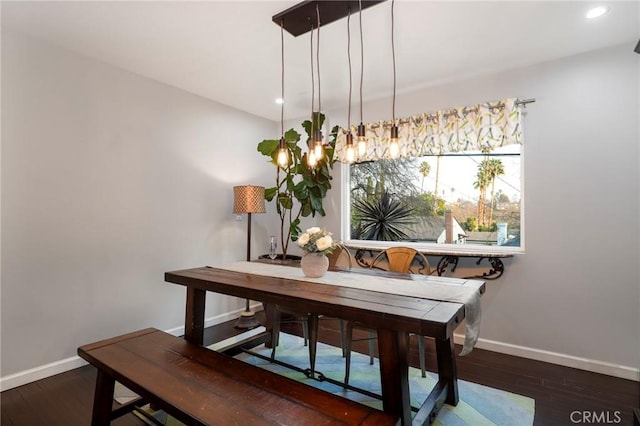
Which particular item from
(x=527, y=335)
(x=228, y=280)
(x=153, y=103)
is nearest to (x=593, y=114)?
(x=527, y=335)

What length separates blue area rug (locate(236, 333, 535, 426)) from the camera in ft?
6.47

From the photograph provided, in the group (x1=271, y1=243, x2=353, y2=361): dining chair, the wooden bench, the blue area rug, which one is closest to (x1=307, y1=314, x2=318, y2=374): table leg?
(x1=271, y1=243, x2=353, y2=361): dining chair

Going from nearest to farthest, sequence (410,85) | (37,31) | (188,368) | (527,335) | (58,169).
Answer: (188,368)
(37,31)
(58,169)
(527,335)
(410,85)

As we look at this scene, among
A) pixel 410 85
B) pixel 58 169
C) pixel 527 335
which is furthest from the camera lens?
pixel 410 85

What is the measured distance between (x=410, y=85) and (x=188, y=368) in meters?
3.11

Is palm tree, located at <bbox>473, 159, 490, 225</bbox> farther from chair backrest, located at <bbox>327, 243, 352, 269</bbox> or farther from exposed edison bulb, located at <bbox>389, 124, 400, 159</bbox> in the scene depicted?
exposed edison bulb, located at <bbox>389, 124, 400, 159</bbox>

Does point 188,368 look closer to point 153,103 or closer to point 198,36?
point 198,36

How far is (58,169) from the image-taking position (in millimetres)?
2504

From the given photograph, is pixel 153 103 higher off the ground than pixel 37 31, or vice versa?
pixel 37 31

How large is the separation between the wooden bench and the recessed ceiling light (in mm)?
2732

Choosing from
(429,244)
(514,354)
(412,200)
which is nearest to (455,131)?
(412,200)

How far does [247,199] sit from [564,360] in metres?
3.29

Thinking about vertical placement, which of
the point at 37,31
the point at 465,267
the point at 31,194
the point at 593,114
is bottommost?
Answer: the point at 465,267

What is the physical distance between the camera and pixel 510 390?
227 centimetres
